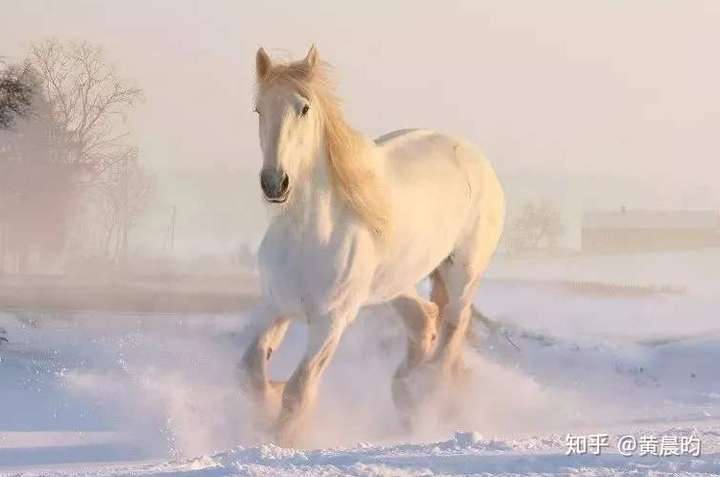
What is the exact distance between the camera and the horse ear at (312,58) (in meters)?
5.43

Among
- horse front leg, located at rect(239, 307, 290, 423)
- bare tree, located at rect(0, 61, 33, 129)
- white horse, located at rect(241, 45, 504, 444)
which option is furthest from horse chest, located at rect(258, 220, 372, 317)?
bare tree, located at rect(0, 61, 33, 129)

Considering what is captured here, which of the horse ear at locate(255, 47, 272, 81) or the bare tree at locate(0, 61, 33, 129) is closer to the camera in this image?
the horse ear at locate(255, 47, 272, 81)

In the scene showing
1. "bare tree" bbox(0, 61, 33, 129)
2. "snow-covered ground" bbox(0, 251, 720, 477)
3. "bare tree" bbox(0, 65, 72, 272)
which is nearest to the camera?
"snow-covered ground" bbox(0, 251, 720, 477)

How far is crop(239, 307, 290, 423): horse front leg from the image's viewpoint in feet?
18.9

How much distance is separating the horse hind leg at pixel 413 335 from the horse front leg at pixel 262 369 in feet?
4.79

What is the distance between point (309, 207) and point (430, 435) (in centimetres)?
214

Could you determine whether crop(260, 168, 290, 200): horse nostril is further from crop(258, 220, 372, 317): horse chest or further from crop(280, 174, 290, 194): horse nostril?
crop(258, 220, 372, 317): horse chest

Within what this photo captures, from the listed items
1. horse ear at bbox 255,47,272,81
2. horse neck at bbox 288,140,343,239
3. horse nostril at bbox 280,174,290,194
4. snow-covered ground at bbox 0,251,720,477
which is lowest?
snow-covered ground at bbox 0,251,720,477

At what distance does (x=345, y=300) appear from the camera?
5645 mm

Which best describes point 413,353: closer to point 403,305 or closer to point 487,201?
point 403,305

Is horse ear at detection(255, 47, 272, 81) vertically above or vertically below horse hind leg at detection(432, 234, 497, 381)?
above

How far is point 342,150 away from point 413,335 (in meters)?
2.01

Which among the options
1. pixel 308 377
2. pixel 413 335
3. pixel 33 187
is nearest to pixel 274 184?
pixel 308 377

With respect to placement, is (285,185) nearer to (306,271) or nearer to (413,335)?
(306,271)
